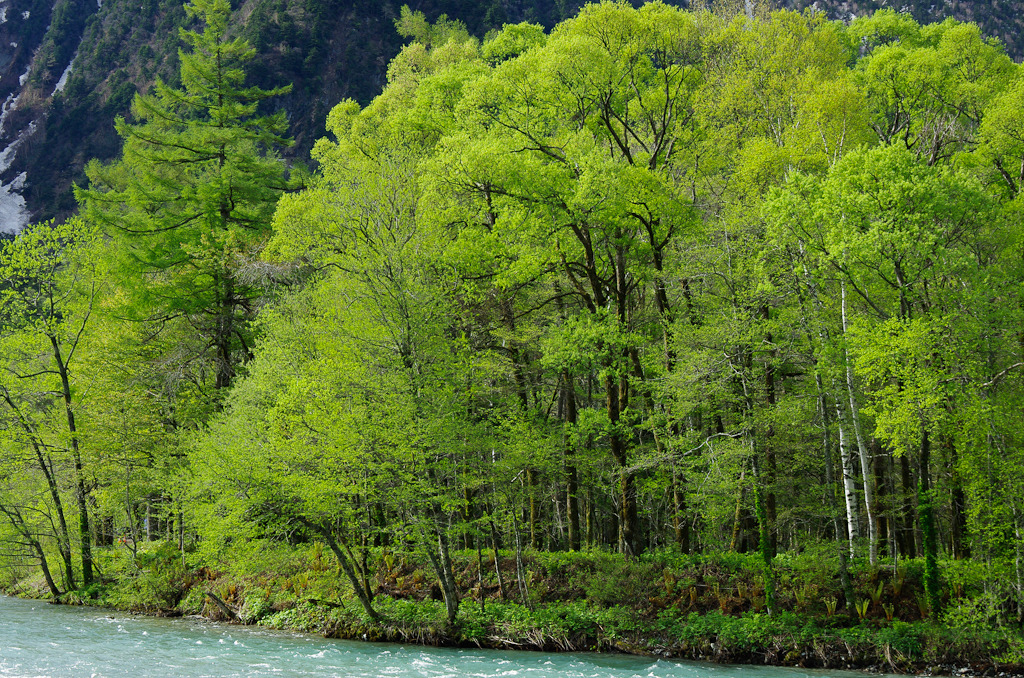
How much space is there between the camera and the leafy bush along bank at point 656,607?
574 inches

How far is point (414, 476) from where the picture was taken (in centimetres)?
1734

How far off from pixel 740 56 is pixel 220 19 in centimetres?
2321

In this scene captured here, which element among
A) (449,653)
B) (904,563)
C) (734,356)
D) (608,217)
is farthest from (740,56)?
(449,653)

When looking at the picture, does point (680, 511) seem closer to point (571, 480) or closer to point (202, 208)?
point (571, 480)

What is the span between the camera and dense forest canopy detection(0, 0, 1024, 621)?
49.5 ft

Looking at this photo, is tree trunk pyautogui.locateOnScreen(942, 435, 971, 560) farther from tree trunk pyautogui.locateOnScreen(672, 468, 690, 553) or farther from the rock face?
the rock face

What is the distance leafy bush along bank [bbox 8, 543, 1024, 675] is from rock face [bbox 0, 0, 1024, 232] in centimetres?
6454

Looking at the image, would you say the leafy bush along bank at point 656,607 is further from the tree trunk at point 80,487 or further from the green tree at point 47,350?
the green tree at point 47,350

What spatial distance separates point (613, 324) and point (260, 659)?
34.4 feet

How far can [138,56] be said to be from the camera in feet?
293

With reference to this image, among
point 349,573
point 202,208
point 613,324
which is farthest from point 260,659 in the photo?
point 202,208

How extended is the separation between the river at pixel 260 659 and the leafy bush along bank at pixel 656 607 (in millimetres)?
649

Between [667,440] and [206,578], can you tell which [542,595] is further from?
[206,578]

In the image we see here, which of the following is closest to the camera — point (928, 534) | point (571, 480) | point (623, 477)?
point (928, 534)
